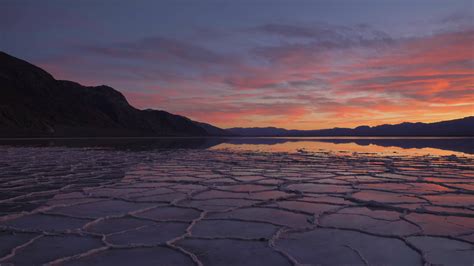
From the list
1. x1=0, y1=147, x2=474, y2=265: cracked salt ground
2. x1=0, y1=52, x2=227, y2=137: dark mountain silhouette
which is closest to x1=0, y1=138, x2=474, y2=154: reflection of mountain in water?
x1=0, y1=147, x2=474, y2=265: cracked salt ground

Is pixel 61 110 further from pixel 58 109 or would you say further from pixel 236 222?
pixel 236 222

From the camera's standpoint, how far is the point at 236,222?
312cm

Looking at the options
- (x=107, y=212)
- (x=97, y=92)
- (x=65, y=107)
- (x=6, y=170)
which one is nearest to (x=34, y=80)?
(x=65, y=107)

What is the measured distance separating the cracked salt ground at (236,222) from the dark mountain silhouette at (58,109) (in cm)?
3719

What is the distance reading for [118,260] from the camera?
7.34ft

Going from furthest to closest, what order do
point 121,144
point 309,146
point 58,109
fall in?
1. point 58,109
2. point 121,144
3. point 309,146

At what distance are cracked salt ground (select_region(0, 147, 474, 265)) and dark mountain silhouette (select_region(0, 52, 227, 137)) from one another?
37.2 meters

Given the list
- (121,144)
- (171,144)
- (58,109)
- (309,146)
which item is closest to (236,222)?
(309,146)

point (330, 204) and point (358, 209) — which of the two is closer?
point (358, 209)

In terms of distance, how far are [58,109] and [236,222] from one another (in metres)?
65.6

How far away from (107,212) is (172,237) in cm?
106

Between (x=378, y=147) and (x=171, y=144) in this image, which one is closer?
(x=378, y=147)

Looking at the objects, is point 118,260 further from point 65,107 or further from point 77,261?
point 65,107

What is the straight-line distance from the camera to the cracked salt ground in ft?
7.60
